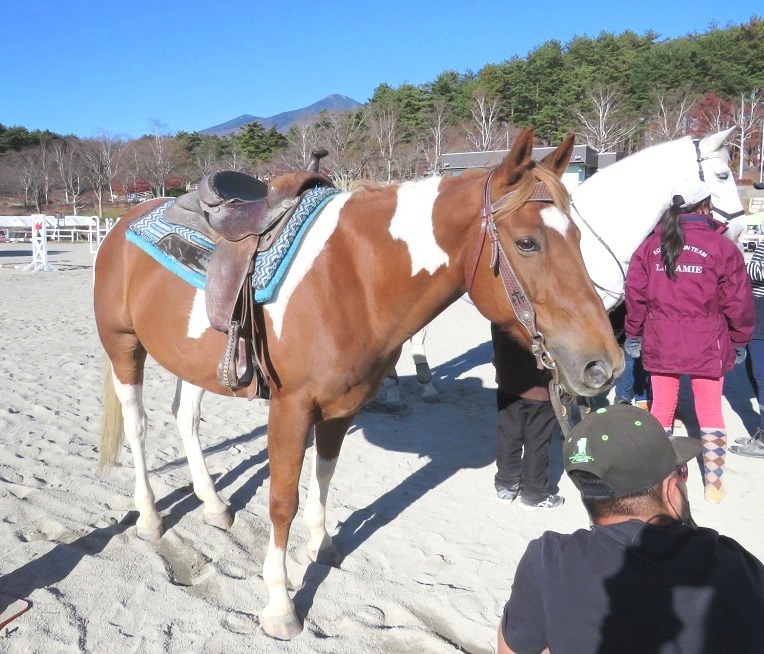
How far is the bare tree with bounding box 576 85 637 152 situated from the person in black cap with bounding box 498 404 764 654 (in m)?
39.5

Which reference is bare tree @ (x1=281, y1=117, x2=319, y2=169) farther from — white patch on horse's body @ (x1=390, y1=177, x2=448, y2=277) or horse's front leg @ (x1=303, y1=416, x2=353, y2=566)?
white patch on horse's body @ (x1=390, y1=177, x2=448, y2=277)

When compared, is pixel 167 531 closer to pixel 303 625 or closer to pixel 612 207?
pixel 303 625

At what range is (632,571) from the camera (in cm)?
122

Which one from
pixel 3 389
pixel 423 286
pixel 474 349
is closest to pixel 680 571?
pixel 423 286

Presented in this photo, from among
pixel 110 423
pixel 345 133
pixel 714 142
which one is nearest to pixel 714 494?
pixel 714 142

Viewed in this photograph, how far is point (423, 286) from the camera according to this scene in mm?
2318

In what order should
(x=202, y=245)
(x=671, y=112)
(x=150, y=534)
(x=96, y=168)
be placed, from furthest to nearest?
(x=96, y=168) → (x=671, y=112) → (x=150, y=534) → (x=202, y=245)

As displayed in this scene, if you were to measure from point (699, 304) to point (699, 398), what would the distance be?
64 cm

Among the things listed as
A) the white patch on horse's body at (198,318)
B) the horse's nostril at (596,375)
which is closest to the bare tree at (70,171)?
the white patch on horse's body at (198,318)

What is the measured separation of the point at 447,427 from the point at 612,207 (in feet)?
7.40

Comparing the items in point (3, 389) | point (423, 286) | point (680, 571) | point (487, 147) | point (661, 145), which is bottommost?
point (3, 389)

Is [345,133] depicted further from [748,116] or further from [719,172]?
[719,172]

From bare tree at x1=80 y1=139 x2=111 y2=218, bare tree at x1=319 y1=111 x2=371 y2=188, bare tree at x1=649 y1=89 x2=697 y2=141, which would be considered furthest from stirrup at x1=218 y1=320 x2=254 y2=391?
bare tree at x1=80 y1=139 x2=111 y2=218

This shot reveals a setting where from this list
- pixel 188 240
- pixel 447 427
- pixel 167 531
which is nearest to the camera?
pixel 188 240
